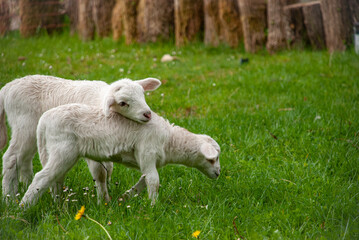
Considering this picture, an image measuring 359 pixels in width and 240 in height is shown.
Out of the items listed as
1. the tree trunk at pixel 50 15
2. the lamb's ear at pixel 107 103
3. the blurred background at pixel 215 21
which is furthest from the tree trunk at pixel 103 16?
the lamb's ear at pixel 107 103

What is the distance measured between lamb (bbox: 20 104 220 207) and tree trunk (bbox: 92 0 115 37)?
6.90m

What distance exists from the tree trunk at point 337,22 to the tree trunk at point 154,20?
10.4 ft

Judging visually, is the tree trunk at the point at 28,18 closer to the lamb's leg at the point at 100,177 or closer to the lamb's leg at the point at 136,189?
the lamb's leg at the point at 100,177

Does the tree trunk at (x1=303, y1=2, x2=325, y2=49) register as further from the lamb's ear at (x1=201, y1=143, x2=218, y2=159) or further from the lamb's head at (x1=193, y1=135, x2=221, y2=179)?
the lamb's ear at (x1=201, y1=143, x2=218, y2=159)

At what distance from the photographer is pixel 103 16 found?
10555 millimetres

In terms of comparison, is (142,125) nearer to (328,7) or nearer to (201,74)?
(201,74)

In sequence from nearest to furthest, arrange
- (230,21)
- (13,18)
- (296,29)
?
1. (13,18)
2. (296,29)
3. (230,21)

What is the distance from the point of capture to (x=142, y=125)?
Result: 13.1 ft

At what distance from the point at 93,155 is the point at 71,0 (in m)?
7.80

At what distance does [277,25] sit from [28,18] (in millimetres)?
4573

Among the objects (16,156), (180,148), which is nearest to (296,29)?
(180,148)

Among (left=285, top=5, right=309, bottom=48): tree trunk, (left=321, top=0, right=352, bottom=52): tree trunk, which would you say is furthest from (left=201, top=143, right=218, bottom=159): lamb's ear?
(left=285, top=5, right=309, bottom=48): tree trunk

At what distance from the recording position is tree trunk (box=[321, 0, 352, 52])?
8344 mm

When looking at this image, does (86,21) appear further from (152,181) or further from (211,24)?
(152,181)
